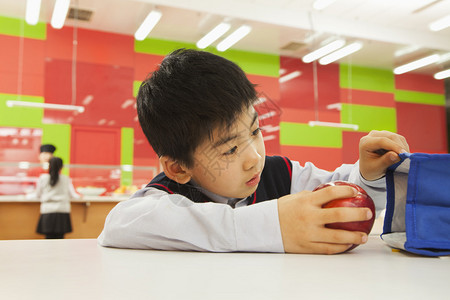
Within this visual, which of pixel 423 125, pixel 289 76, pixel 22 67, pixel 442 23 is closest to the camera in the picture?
pixel 442 23

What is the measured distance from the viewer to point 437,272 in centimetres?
40

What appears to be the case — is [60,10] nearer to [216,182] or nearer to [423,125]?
[216,182]

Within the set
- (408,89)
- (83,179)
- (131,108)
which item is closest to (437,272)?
(83,179)

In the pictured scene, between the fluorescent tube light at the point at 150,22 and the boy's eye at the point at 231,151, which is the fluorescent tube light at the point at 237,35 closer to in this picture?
the fluorescent tube light at the point at 150,22

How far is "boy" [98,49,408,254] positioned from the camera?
55cm

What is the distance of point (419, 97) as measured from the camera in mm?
7766

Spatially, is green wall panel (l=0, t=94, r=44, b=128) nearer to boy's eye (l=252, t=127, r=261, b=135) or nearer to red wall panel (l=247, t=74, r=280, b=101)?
red wall panel (l=247, t=74, r=280, b=101)

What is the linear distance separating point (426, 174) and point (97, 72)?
5675mm

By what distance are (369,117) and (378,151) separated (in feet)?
23.0

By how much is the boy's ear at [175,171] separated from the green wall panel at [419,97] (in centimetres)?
758

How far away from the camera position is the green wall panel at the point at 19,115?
17.1 ft

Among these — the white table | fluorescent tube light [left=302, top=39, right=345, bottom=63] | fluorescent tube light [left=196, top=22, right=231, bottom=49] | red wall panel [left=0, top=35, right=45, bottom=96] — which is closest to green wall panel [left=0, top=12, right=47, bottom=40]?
red wall panel [left=0, top=35, right=45, bottom=96]

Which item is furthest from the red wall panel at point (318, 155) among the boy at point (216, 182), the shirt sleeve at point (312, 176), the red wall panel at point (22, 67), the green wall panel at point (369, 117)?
the boy at point (216, 182)

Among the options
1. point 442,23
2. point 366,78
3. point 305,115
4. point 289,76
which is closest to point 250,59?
point 289,76
